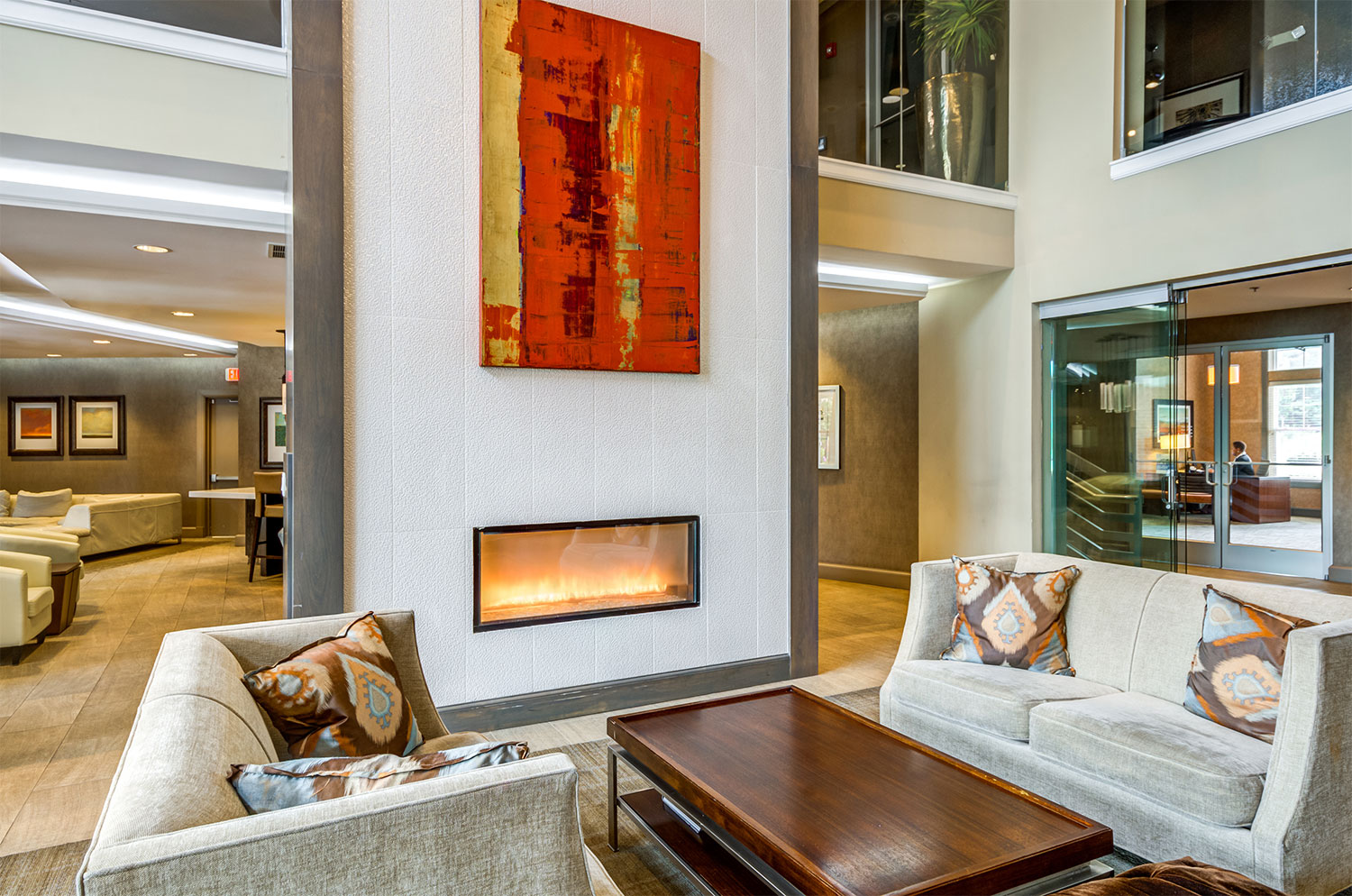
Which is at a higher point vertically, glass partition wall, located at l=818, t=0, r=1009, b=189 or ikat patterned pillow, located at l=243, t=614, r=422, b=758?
glass partition wall, located at l=818, t=0, r=1009, b=189

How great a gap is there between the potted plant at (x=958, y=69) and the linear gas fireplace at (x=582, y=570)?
12.0 ft

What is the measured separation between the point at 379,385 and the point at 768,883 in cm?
241

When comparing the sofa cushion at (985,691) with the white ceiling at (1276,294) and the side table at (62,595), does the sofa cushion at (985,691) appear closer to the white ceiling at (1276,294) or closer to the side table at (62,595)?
the white ceiling at (1276,294)

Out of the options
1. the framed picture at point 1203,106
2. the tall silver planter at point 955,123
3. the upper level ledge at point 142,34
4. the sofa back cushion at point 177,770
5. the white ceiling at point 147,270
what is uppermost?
the tall silver planter at point 955,123

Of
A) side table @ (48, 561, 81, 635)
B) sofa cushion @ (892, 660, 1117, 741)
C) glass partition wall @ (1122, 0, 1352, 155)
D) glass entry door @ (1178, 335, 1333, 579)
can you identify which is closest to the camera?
sofa cushion @ (892, 660, 1117, 741)

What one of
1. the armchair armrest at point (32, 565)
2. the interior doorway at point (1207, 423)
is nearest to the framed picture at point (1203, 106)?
the interior doorway at point (1207, 423)

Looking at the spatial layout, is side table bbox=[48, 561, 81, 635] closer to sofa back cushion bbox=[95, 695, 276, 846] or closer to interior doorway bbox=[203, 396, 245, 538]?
sofa back cushion bbox=[95, 695, 276, 846]

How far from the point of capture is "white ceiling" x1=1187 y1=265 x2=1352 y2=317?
19.4ft

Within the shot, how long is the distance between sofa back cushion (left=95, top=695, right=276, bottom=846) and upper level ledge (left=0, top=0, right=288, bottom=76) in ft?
9.25

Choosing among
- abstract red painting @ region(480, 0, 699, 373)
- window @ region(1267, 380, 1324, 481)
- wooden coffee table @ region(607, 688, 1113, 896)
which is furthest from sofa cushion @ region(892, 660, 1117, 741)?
window @ region(1267, 380, 1324, 481)

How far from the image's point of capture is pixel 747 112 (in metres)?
4.01

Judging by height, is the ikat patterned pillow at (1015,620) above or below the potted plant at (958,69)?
below

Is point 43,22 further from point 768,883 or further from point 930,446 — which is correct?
point 930,446

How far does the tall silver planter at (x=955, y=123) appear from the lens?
5.52 meters
